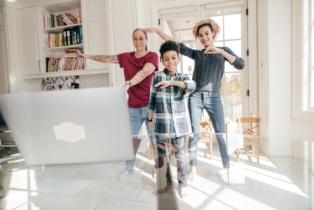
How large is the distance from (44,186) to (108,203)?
2.35 ft

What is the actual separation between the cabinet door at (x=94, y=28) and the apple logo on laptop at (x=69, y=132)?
7.41ft

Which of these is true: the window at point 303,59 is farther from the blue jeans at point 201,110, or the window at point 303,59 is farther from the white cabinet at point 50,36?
the white cabinet at point 50,36

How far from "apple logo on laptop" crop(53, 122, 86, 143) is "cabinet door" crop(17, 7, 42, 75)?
2902 millimetres

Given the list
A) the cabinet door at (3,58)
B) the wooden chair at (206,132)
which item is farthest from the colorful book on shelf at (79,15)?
the wooden chair at (206,132)

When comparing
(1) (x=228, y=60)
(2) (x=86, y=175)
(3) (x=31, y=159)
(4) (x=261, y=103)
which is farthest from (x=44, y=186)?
(4) (x=261, y=103)

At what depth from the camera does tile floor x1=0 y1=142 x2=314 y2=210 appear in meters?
1.59

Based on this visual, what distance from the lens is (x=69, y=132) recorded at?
2.55 feet

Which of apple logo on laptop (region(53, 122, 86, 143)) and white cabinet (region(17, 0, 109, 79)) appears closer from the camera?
apple logo on laptop (region(53, 122, 86, 143))

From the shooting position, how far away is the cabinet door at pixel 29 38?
3.16 meters

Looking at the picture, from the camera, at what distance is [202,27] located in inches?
77.5

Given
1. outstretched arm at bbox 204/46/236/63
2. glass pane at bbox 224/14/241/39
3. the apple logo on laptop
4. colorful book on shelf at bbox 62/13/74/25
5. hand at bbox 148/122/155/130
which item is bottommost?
hand at bbox 148/122/155/130

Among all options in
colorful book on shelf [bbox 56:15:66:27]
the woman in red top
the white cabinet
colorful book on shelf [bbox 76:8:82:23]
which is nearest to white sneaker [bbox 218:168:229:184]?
the woman in red top

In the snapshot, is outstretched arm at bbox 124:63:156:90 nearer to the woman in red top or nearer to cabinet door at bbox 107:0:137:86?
the woman in red top

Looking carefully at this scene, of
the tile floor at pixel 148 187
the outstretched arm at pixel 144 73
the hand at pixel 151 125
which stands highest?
the outstretched arm at pixel 144 73
